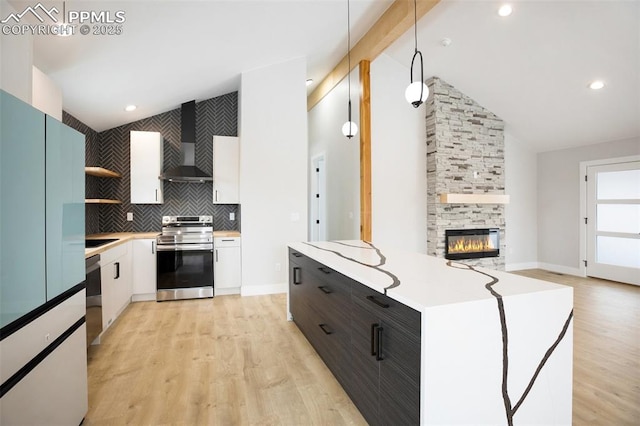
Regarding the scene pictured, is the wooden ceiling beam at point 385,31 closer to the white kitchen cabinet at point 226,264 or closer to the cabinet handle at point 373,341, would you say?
the white kitchen cabinet at point 226,264

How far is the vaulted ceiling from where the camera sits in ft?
9.26

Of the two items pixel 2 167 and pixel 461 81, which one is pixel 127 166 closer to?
pixel 2 167

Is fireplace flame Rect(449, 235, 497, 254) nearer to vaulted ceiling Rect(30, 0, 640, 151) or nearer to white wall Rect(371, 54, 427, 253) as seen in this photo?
white wall Rect(371, 54, 427, 253)

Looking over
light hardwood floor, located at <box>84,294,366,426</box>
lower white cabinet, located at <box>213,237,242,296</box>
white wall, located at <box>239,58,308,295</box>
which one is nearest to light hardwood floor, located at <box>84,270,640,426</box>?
light hardwood floor, located at <box>84,294,366,426</box>

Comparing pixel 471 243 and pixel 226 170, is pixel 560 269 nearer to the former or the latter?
pixel 471 243

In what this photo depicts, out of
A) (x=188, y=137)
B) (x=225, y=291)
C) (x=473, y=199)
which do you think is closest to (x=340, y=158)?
(x=473, y=199)

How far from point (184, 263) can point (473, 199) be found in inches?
182

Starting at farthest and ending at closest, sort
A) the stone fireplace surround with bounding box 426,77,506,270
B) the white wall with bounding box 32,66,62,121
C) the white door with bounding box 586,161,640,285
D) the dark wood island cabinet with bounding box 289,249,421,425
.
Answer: the stone fireplace surround with bounding box 426,77,506,270, the white door with bounding box 586,161,640,285, the white wall with bounding box 32,66,62,121, the dark wood island cabinet with bounding box 289,249,421,425

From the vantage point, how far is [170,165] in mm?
4918

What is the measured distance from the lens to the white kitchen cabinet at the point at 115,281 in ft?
10.0

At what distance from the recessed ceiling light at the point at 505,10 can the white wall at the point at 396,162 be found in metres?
1.74

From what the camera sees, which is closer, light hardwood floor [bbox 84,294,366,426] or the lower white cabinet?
light hardwood floor [bbox 84,294,366,426]

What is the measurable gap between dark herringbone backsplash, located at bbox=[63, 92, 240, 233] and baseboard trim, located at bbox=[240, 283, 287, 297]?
3.41 ft

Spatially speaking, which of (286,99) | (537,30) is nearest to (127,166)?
(286,99)
